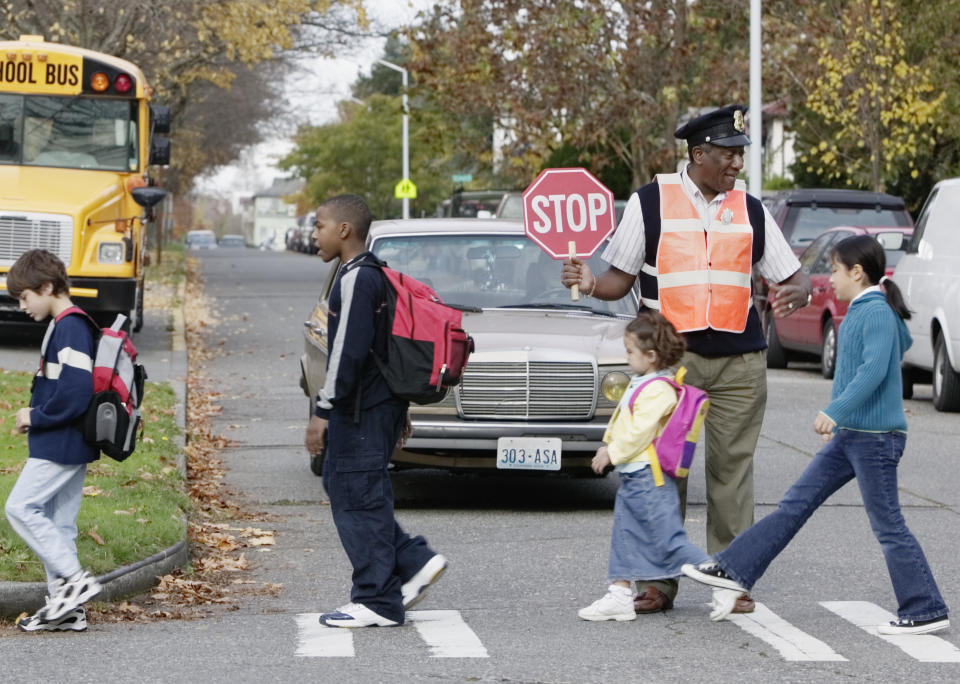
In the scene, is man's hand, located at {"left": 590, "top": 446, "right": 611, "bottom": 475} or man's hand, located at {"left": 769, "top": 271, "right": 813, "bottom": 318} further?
man's hand, located at {"left": 769, "top": 271, "right": 813, "bottom": 318}

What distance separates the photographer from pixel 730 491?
7273mm

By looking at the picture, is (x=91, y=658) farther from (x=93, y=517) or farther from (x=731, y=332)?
(x=731, y=332)

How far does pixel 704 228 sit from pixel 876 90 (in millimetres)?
24265

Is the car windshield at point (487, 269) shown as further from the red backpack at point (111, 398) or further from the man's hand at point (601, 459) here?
the red backpack at point (111, 398)

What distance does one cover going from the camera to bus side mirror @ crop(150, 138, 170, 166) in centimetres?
1914

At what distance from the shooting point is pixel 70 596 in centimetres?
671

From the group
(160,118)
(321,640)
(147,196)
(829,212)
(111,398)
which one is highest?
(160,118)

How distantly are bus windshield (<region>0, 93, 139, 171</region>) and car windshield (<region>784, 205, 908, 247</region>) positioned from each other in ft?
27.1

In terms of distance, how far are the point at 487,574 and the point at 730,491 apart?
1362 mm

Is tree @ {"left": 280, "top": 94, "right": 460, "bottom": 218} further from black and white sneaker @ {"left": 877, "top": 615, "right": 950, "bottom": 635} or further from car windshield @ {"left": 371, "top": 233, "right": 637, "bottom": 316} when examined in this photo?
black and white sneaker @ {"left": 877, "top": 615, "right": 950, "bottom": 635}

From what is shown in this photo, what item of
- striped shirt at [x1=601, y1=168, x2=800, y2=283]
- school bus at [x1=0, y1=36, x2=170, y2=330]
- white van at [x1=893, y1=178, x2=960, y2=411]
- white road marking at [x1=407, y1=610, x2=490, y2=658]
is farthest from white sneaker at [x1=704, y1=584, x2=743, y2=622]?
school bus at [x1=0, y1=36, x2=170, y2=330]

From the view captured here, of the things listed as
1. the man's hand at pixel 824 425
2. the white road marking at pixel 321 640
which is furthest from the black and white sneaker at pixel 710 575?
the white road marking at pixel 321 640

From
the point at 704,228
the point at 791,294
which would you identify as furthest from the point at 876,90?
the point at 704,228

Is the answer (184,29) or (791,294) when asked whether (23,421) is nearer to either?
(791,294)
